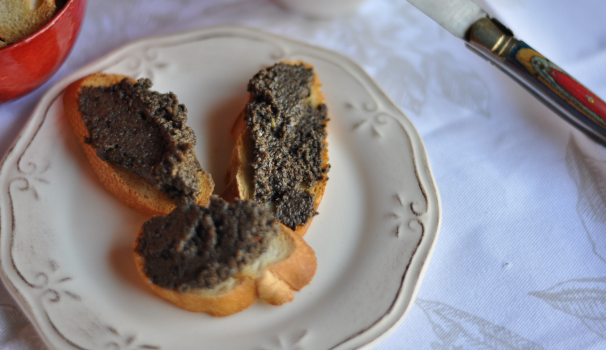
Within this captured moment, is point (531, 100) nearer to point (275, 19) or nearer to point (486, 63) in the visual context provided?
point (486, 63)

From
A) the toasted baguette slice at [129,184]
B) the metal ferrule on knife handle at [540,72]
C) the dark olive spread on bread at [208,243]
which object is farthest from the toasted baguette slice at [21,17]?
the metal ferrule on knife handle at [540,72]

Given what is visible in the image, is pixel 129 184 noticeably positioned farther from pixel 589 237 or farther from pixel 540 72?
pixel 589 237

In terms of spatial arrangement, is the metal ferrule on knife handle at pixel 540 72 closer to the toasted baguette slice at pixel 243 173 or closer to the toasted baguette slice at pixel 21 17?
the toasted baguette slice at pixel 243 173

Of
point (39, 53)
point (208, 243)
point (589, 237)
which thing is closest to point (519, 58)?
point (589, 237)

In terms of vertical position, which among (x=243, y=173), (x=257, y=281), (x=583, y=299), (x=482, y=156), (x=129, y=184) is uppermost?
(x=482, y=156)

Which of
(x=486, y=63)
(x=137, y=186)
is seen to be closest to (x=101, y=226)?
(x=137, y=186)
